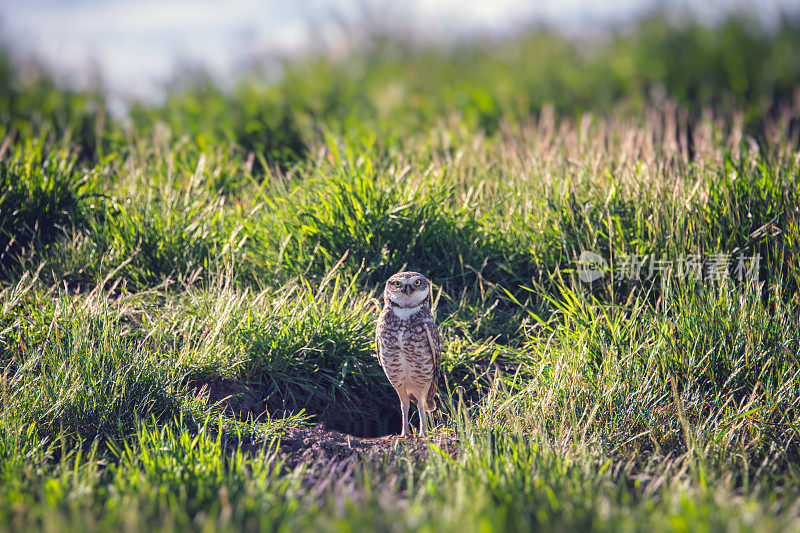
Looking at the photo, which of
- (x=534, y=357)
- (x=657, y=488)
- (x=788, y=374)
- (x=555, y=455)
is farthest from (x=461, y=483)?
(x=788, y=374)

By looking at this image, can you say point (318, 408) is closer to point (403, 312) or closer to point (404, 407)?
point (404, 407)

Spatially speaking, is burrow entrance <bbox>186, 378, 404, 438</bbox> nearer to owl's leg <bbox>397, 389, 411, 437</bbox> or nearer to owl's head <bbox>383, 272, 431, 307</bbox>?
owl's leg <bbox>397, 389, 411, 437</bbox>

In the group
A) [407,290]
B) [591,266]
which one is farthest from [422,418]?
[591,266]

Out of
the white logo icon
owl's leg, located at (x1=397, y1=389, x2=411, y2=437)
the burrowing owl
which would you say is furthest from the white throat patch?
the white logo icon

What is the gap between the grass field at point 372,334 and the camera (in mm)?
2459

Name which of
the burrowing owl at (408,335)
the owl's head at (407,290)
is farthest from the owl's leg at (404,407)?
the owl's head at (407,290)

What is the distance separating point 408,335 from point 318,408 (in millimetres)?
842

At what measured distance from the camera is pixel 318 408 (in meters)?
3.73

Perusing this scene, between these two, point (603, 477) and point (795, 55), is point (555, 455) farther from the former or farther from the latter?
point (795, 55)

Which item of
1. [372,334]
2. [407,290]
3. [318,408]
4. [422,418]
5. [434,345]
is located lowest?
[318,408]

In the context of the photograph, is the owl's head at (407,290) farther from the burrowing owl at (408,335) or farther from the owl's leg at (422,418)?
the owl's leg at (422,418)

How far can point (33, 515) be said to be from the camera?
7.25 ft

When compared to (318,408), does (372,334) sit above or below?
above

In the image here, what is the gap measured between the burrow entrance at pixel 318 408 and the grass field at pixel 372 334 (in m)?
0.02
